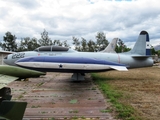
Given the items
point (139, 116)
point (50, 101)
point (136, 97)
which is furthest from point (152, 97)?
point (50, 101)

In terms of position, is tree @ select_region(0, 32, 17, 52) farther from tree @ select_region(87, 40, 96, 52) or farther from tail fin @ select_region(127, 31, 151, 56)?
tail fin @ select_region(127, 31, 151, 56)

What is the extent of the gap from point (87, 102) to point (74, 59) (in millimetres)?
3176

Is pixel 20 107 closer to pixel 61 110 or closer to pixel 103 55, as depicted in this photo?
pixel 61 110

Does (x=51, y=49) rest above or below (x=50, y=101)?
above

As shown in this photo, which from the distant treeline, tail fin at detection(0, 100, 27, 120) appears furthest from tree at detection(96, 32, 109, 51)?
Answer: tail fin at detection(0, 100, 27, 120)

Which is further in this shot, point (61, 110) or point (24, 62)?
point (24, 62)

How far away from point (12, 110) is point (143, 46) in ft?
39.0

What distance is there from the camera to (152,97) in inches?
286

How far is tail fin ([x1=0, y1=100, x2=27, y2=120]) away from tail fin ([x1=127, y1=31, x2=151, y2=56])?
11.3 metres

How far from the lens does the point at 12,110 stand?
4109 millimetres

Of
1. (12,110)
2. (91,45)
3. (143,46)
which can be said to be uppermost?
(91,45)

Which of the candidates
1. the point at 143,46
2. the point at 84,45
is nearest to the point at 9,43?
the point at 84,45

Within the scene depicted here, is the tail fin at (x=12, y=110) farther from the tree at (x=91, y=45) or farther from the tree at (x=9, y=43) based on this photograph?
the tree at (x=9, y=43)

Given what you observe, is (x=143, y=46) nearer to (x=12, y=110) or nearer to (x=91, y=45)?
(x=12, y=110)
